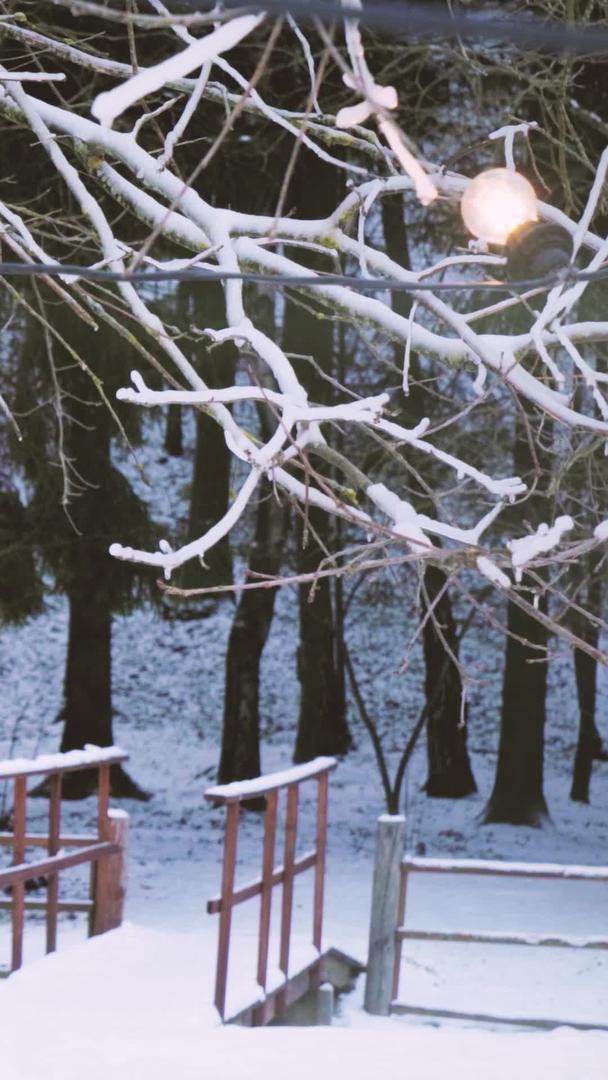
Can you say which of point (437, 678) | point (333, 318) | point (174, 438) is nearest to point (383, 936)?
point (333, 318)

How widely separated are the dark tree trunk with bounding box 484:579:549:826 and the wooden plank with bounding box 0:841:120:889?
8.25m

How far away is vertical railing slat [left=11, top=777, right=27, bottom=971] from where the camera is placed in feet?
19.1

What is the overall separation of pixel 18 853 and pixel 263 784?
3.78ft

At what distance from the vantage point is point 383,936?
7121mm

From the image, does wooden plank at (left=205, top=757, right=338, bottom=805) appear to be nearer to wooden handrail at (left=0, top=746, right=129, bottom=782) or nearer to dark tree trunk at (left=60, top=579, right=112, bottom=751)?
wooden handrail at (left=0, top=746, right=129, bottom=782)

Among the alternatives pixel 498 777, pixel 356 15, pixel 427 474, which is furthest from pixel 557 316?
pixel 498 777

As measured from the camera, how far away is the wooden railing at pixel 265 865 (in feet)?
18.3

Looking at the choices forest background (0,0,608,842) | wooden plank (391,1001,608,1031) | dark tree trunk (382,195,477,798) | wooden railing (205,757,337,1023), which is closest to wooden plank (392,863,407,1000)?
wooden plank (391,1001,608,1031)

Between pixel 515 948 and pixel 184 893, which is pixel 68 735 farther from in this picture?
pixel 515 948

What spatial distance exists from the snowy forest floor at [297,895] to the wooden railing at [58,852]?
20 centimetres

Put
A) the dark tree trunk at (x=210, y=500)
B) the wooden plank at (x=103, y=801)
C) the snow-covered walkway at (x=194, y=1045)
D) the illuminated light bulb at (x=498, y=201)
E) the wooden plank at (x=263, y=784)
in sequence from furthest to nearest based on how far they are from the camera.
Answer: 1. the dark tree trunk at (x=210, y=500)
2. the wooden plank at (x=103, y=801)
3. the wooden plank at (x=263, y=784)
4. the snow-covered walkway at (x=194, y=1045)
5. the illuminated light bulb at (x=498, y=201)

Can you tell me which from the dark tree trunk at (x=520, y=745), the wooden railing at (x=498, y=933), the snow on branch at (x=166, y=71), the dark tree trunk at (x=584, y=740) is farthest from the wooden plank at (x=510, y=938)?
the dark tree trunk at (x=584, y=740)

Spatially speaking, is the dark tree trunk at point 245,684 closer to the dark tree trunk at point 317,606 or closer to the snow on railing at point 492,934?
the dark tree trunk at point 317,606

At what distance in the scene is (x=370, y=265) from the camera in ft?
13.5
